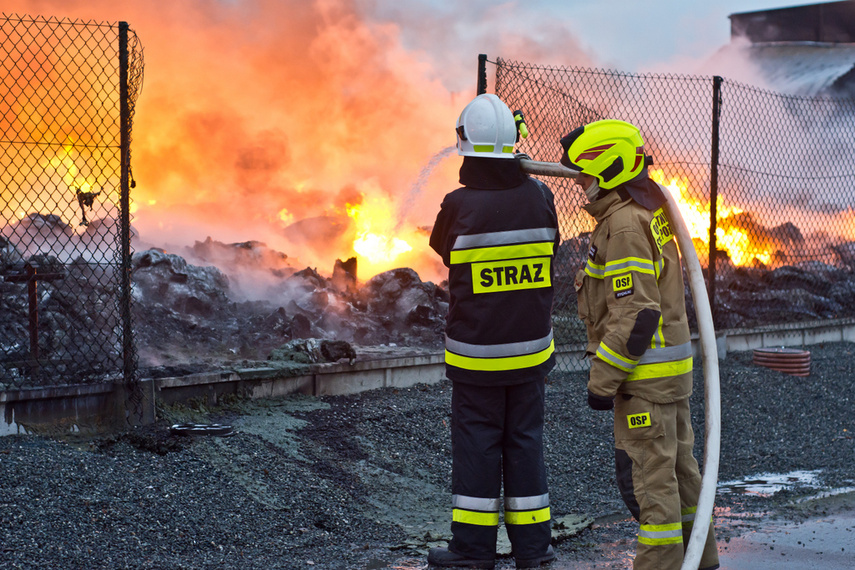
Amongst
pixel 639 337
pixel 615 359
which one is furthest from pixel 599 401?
pixel 639 337

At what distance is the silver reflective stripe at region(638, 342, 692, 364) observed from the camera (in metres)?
3.41

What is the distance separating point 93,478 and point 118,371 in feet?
5.44

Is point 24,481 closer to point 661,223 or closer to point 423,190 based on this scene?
point 661,223

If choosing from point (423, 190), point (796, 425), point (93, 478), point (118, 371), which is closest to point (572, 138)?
point (93, 478)

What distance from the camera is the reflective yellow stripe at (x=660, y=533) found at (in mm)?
3348

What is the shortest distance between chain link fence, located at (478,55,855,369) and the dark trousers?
387 cm

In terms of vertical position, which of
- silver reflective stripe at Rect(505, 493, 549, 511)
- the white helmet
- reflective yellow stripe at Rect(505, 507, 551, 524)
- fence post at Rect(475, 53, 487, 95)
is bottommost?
reflective yellow stripe at Rect(505, 507, 551, 524)

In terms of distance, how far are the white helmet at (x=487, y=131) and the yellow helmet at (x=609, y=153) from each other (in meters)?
0.38

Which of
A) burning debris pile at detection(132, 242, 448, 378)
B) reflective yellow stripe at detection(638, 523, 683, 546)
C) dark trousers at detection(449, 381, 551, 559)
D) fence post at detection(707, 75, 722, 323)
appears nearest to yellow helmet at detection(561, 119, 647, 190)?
dark trousers at detection(449, 381, 551, 559)

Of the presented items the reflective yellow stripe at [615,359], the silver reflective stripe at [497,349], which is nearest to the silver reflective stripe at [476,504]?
the silver reflective stripe at [497,349]

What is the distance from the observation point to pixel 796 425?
7082 millimetres

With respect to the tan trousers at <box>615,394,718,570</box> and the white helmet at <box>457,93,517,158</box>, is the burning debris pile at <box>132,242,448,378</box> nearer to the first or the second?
the white helmet at <box>457,93,517,158</box>

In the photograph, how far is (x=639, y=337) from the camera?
3275 millimetres

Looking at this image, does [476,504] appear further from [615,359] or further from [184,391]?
[184,391]
